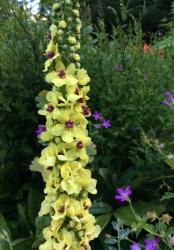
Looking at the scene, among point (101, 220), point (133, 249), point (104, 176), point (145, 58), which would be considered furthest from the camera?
point (145, 58)

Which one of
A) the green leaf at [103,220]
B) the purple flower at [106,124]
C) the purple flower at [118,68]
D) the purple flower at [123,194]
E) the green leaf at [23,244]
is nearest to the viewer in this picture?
the purple flower at [123,194]

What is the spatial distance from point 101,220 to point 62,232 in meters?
1.08

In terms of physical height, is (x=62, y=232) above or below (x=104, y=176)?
above

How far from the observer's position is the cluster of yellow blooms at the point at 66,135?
1.76m

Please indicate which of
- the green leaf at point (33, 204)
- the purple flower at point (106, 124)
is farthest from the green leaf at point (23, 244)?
the purple flower at point (106, 124)

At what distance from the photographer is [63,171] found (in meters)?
1.78

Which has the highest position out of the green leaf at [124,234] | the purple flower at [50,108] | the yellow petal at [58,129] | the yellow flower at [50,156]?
the purple flower at [50,108]

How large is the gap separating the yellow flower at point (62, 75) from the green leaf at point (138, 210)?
4.34ft

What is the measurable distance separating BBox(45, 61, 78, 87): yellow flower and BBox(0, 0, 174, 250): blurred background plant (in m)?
1.08

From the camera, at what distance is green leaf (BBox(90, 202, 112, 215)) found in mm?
3008

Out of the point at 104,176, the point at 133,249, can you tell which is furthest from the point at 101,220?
the point at 133,249

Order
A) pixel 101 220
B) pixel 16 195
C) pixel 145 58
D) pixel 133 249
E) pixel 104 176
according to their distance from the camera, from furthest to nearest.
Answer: pixel 145 58 → pixel 16 195 → pixel 104 176 → pixel 101 220 → pixel 133 249

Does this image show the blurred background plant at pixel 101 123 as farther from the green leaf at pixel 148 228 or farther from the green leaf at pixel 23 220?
the green leaf at pixel 148 228

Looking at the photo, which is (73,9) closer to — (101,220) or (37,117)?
(101,220)
